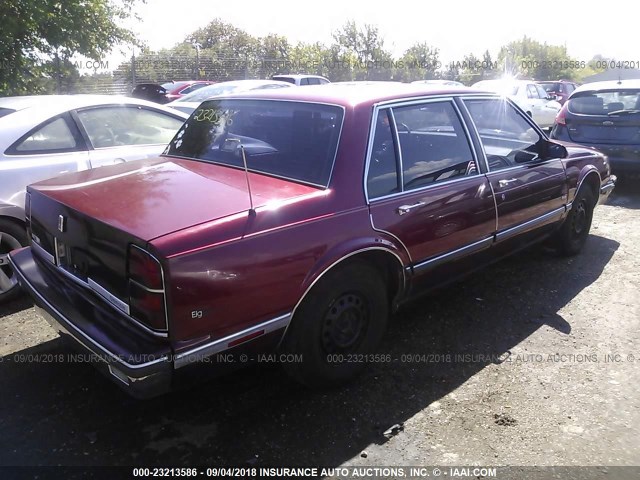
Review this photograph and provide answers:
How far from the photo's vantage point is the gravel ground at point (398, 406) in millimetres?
2605

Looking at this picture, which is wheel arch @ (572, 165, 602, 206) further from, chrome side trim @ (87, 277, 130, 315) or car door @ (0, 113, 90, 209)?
car door @ (0, 113, 90, 209)

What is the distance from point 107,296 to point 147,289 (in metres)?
0.40

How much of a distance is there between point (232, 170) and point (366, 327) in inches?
48.4

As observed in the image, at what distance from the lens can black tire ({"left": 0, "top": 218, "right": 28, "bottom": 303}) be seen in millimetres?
4019

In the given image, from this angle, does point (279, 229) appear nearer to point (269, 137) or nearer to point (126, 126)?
Answer: point (269, 137)

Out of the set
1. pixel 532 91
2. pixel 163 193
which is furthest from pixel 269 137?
pixel 532 91

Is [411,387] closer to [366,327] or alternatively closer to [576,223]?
[366,327]

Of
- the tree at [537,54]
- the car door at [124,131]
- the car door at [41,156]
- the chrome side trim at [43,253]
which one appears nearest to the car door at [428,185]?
the chrome side trim at [43,253]

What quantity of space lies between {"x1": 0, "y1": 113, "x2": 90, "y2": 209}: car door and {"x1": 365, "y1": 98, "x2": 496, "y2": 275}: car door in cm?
268

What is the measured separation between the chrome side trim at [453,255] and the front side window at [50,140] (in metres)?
3.09

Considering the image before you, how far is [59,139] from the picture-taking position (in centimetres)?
445

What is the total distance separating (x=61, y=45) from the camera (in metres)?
12.5

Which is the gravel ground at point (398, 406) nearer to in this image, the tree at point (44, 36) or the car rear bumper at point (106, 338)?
Answer: the car rear bumper at point (106, 338)

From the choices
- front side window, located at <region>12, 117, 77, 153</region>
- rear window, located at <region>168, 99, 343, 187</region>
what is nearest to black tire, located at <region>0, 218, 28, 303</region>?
front side window, located at <region>12, 117, 77, 153</region>
